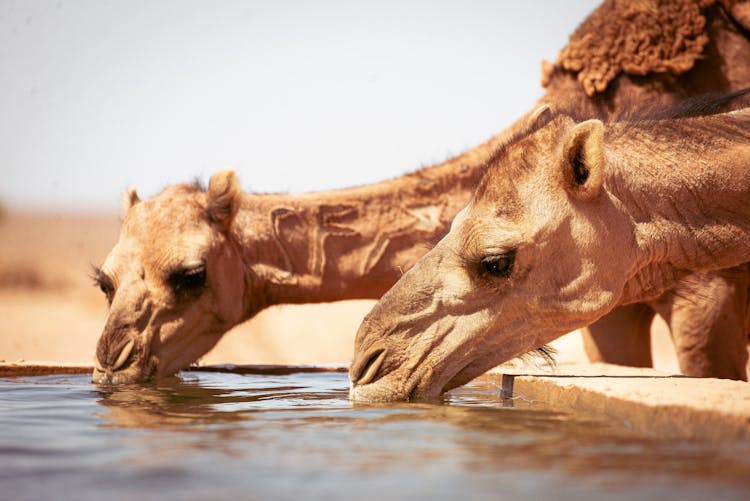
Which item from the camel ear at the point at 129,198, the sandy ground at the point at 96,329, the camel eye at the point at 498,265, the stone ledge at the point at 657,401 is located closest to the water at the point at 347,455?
the stone ledge at the point at 657,401

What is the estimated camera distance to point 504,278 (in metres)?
4.46

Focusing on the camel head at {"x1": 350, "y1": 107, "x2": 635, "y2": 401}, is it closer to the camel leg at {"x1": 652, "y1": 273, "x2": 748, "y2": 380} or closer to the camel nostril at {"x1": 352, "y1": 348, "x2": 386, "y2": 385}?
the camel nostril at {"x1": 352, "y1": 348, "x2": 386, "y2": 385}

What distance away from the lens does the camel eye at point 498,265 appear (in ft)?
14.5

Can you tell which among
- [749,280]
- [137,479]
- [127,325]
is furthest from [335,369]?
[137,479]

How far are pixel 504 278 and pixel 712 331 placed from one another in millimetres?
2120

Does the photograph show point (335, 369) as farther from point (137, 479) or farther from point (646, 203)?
point (137, 479)

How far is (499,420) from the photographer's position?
12.3 ft

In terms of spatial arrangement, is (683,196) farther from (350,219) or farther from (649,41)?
(350,219)

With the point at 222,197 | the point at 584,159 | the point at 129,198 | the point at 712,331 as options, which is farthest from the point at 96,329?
the point at 584,159

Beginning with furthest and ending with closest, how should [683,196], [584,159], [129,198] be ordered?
[129,198] < [683,196] < [584,159]

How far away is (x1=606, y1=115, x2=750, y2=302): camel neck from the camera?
15.0ft

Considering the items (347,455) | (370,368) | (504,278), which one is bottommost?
(347,455)

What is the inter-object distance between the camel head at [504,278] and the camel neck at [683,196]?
0.48ft

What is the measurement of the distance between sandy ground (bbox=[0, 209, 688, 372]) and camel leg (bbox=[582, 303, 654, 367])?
257 centimetres
